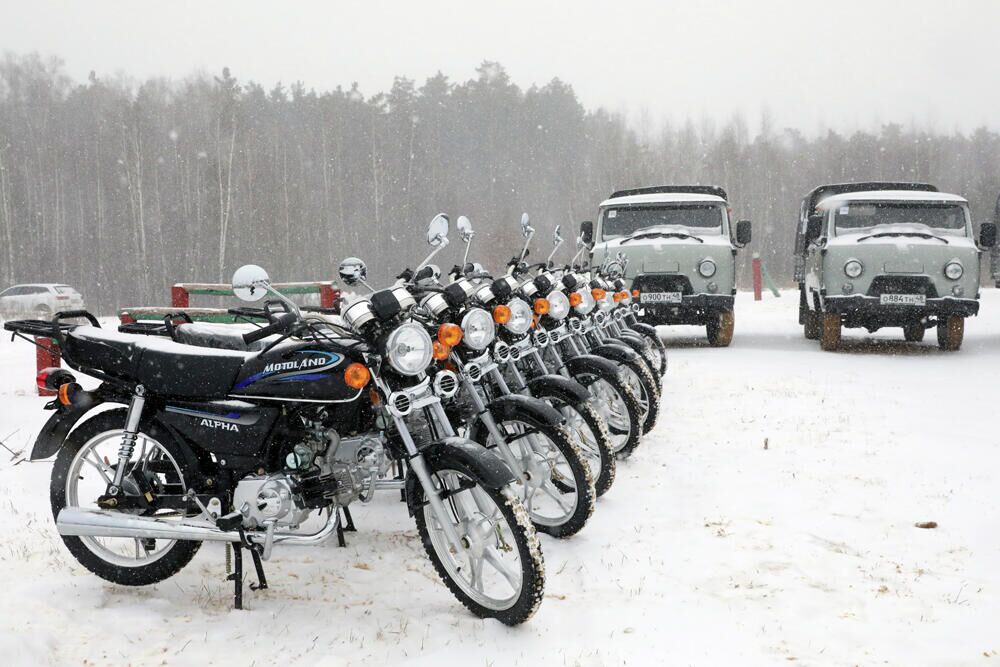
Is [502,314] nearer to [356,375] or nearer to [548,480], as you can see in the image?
[548,480]

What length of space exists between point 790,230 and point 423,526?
51542 mm

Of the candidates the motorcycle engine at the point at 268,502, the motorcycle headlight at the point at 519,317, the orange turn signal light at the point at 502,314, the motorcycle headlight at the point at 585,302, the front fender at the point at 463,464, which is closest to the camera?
the front fender at the point at 463,464

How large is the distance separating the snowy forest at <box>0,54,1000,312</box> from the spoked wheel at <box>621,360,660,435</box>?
27680 mm

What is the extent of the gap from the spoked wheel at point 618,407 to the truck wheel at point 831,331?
23.4 feet

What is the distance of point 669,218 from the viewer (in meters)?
12.7

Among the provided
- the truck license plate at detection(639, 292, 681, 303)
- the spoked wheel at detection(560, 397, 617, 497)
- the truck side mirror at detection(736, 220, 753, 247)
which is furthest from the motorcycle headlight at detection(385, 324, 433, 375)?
the truck side mirror at detection(736, 220, 753, 247)

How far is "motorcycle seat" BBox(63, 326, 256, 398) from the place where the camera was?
3.43 meters

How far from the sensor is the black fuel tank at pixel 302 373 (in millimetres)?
3246

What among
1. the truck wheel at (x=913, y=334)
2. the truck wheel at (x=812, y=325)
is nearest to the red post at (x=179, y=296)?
the truck wheel at (x=812, y=325)

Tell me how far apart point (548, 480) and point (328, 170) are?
43.7 metres

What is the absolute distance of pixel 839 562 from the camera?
3871 millimetres

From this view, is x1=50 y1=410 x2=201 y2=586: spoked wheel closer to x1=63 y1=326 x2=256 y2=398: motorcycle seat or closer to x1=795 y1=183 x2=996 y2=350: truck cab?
x1=63 y1=326 x2=256 y2=398: motorcycle seat

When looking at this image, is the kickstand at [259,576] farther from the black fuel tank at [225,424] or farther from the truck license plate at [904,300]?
the truck license plate at [904,300]

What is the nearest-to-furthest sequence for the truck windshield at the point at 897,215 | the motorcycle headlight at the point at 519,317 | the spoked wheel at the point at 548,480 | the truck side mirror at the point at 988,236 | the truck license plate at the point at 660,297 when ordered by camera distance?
the spoked wheel at the point at 548,480, the motorcycle headlight at the point at 519,317, the truck side mirror at the point at 988,236, the truck windshield at the point at 897,215, the truck license plate at the point at 660,297
